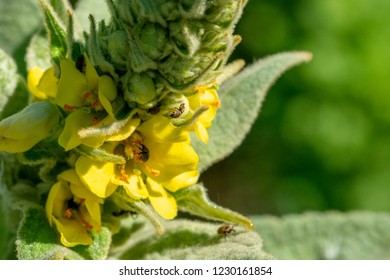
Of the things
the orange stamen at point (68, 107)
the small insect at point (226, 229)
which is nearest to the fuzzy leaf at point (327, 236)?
the small insect at point (226, 229)

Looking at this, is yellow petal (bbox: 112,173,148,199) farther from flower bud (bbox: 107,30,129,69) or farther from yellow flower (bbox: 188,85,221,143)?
flower bud (bbox: 107,30,129,69)

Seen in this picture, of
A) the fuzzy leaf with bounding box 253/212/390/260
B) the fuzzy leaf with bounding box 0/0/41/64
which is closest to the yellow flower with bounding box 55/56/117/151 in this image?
the fuzzy leaf with bounding box 0/0/41/64

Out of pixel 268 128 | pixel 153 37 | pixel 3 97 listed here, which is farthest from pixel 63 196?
pixel 268 128

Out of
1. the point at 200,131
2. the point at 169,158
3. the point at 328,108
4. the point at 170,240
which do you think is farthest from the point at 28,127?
the point at 328,108

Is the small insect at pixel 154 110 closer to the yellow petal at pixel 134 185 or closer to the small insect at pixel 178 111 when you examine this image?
the small insect at pixel 178 111

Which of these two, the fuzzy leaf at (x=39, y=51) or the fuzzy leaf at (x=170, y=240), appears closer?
the fuzzy leaf at (x=170, y=240)

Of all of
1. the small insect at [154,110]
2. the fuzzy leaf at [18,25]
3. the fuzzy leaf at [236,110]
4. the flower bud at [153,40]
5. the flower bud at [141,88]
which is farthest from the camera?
the fuzzy leaf at [18,25]
